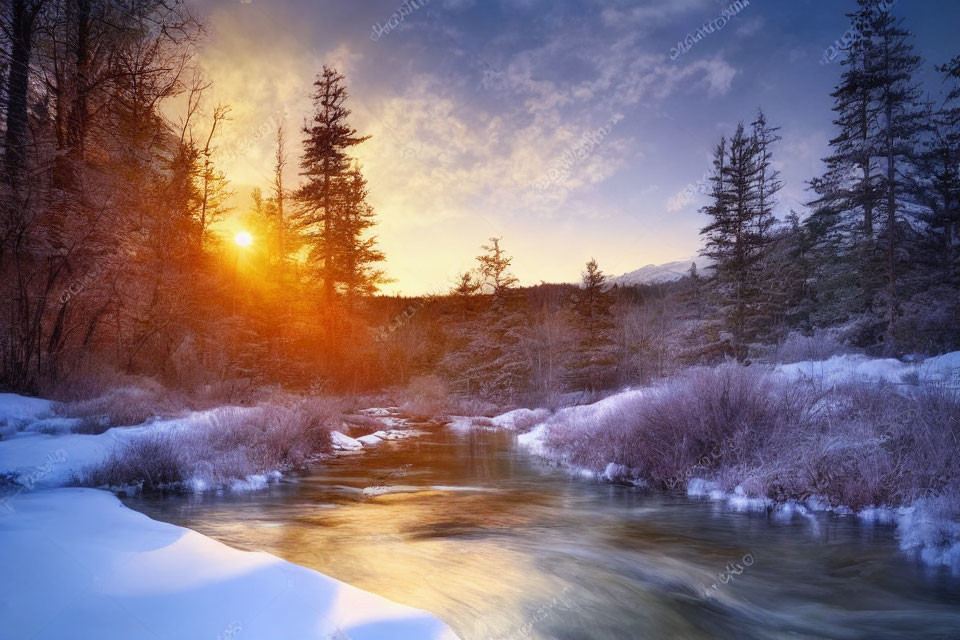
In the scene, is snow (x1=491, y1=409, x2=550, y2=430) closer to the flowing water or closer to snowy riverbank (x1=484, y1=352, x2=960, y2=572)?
snowy riverbank (x1=484, y1=352, x2=960, y2=572)

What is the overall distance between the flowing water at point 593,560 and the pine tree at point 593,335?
24263mm

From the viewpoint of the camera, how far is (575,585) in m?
4.45

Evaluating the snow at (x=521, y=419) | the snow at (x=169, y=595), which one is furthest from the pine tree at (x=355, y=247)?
the snow at (x=169, y=595)

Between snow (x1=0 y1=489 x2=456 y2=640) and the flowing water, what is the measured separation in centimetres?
95

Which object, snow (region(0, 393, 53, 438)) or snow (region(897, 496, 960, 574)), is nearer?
snow (region(897, 496, 960, 574))

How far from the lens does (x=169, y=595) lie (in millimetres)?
2551

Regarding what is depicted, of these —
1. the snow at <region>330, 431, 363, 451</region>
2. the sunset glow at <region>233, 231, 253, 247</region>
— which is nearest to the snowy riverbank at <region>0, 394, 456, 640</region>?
the snow at <region>330, 431, 363, 451</region>

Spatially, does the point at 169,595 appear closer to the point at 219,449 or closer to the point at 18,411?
the point at 219,449

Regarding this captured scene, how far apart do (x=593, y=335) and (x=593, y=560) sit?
96.0ft

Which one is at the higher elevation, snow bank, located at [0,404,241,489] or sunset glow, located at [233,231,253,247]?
sunset glow, located at [233,231,253,247]

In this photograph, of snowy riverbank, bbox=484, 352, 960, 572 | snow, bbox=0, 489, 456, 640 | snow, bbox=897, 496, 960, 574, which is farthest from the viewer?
snowy riverbank, bbox=484, 352, 960, 572

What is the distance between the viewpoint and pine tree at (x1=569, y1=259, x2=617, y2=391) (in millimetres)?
32875

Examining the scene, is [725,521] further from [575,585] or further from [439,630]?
[439,630]

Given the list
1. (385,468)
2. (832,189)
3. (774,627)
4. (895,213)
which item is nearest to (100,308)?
(385,468)
